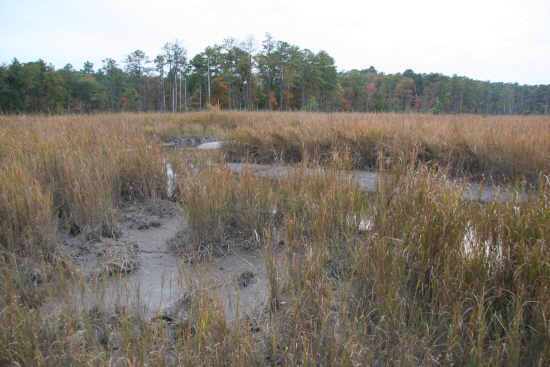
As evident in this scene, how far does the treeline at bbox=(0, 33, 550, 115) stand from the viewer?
47000mm

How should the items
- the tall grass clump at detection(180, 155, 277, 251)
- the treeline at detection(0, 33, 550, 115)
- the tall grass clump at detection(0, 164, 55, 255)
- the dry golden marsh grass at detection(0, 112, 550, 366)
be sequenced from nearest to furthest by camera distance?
1. the dry golden marsh grass at detection(0, 112, 550, 366)
2. the tall grass clump at detection(0, 164, 55, 255)
3. the tall grass clump at detection(180, 155, 277, 251)
4. the treeline at detection(0, 33, 550, 115)

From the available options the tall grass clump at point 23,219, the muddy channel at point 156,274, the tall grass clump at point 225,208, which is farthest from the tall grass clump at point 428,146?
the tall grass clump at point 23,219

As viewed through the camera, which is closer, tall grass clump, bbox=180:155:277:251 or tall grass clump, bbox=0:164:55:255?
tall grass clump, bbox=0:164:55:255

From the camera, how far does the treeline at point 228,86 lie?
47.0 metres

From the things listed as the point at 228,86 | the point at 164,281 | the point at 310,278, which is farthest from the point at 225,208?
the point at 228,86

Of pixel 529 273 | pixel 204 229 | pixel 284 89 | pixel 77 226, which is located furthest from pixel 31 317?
pixel 284 89

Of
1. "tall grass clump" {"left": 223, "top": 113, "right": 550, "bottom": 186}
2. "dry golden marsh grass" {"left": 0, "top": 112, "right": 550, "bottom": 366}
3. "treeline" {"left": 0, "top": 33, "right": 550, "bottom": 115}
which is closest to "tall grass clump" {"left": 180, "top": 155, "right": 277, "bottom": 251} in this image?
"dry golden marsh grass" {"left": 0, "top": 112, "right": 550, "bottom": 366}

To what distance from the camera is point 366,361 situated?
1.73m

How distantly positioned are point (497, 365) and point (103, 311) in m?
2.11

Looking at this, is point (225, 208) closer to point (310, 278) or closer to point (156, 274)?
point (156, 274)

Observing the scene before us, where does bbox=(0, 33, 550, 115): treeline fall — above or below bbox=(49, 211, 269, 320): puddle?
above

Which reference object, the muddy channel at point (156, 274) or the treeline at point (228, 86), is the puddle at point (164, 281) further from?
the treeline at point (228, 86)

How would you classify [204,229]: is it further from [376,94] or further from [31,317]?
[376,94]

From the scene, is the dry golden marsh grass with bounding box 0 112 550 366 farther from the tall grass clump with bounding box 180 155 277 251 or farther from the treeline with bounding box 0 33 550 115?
the treeline with bounding box 0 33 550 115
